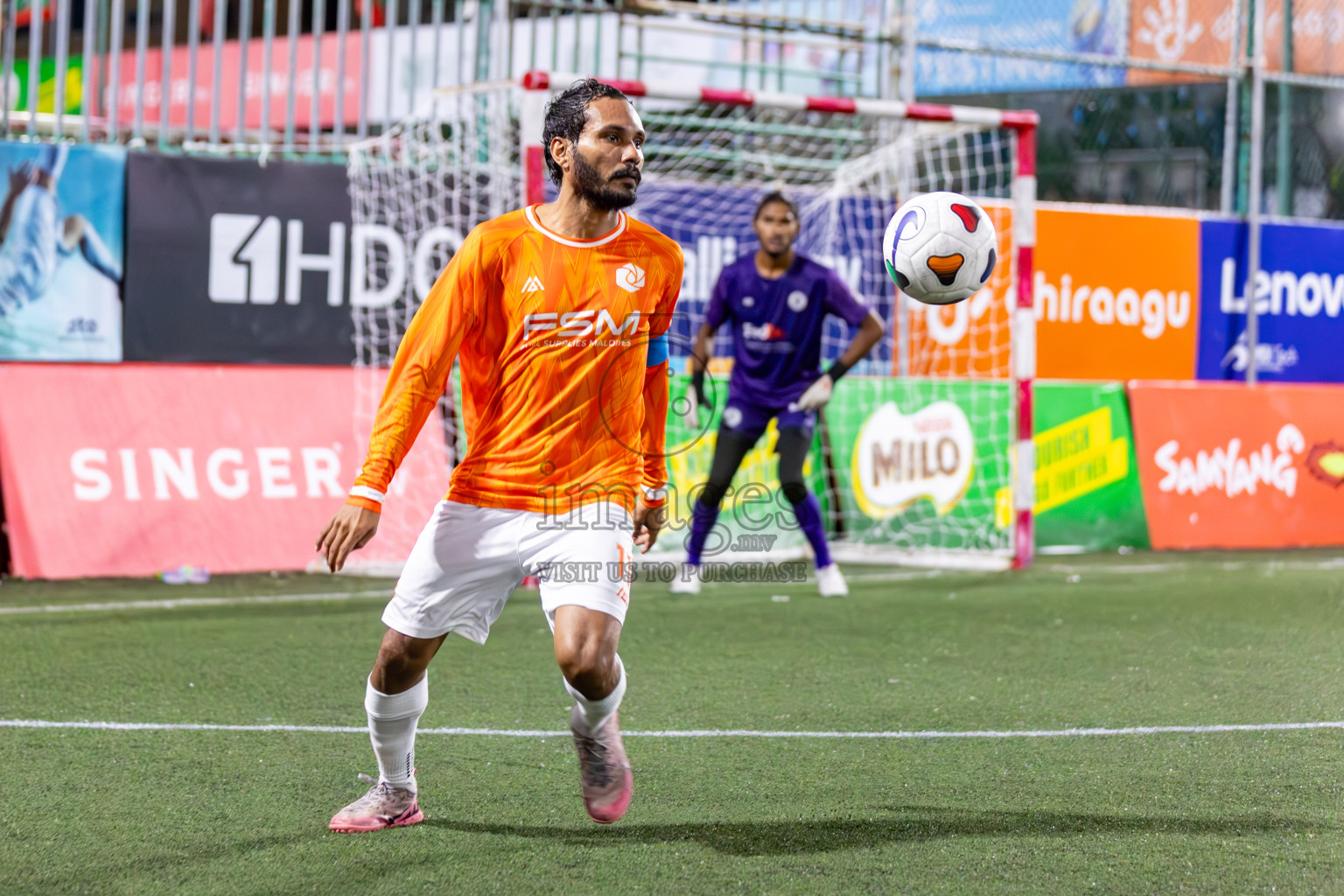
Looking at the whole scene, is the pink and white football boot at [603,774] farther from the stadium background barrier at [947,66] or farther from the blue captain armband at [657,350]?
the stadium background barrier at [947,66]

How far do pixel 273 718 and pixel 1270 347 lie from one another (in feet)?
32.0

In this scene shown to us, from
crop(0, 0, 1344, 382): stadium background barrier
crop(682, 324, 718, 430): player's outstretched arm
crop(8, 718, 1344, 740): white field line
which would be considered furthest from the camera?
crop(0, 0, 1344, 382): stadium background barrier

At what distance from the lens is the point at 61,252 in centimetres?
869

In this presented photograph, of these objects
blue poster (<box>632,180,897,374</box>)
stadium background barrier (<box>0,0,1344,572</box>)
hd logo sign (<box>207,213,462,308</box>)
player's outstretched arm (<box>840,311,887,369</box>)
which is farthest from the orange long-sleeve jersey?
stadium background barrier (<box>0,0,1344,572</box>)

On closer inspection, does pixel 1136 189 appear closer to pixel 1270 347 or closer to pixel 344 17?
pixel 1270 347

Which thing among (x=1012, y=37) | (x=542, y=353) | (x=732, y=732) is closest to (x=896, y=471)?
(x=1012, y=37)

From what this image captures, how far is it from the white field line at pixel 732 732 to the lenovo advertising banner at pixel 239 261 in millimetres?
4743

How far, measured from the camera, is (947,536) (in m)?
9.55

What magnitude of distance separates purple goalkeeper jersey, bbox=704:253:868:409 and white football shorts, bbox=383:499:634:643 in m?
4.35

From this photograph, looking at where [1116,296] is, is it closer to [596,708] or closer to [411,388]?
[596,708]

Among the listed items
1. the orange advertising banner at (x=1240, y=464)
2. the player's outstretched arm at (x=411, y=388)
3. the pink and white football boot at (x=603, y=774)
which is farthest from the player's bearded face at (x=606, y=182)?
the orange advertising banner at (x=1240, y=464)

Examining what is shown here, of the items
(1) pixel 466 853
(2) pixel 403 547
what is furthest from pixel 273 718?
(2) pixel 403 547

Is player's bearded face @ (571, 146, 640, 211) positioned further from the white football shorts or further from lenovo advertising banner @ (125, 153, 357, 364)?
lenovo advertising banner @ (125, 153, 357, 364)

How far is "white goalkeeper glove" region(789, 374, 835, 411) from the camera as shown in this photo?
754 centimetres
